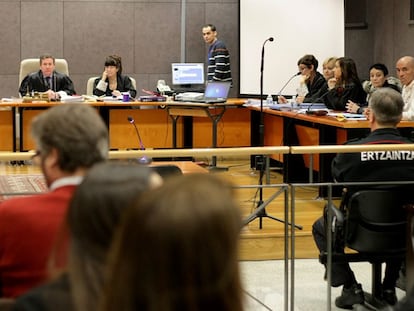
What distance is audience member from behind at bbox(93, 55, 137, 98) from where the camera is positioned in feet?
32.4

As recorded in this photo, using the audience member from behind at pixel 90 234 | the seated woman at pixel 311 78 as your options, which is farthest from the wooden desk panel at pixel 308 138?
the audience member from behind at pixel 90 234

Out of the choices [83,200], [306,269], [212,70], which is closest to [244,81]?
[212,70]

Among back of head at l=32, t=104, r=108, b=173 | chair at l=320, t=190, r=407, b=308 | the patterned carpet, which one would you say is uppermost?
back of head at l=32, t=104, r=108, b=173

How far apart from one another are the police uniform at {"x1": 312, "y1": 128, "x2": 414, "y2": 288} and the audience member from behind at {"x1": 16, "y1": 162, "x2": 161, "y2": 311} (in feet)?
9.20

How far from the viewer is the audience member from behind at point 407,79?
724 centimetres

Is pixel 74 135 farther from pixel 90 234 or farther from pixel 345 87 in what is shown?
pixel 345 87

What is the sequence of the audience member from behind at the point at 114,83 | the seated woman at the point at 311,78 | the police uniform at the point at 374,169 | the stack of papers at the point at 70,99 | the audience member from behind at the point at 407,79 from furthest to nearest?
the audience member from behind at the point at 114,83 < the stack of papers at the point at 70,99 < the seated woman at the point at 311,78 < the audience member from behind at the point at 407,79 < the police uniform at the point at 374,169

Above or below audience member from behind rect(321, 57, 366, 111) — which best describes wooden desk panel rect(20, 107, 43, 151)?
below

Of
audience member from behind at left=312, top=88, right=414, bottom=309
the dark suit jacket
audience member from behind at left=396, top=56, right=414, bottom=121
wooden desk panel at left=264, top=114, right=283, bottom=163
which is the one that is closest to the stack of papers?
the dark suit jacket

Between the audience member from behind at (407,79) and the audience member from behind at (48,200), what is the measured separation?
17.7 ft

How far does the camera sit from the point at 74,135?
2.12 meters

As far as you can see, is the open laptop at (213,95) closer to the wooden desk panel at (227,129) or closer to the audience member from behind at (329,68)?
the wooden desk panel at (227,129)

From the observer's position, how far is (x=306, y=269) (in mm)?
5316

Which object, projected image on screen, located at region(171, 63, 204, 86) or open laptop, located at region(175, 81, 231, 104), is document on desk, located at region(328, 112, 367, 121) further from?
projected image on screen, located at region(171, 63, 204, 86)
